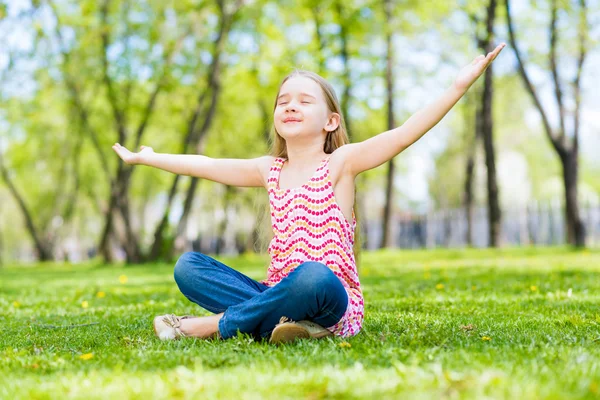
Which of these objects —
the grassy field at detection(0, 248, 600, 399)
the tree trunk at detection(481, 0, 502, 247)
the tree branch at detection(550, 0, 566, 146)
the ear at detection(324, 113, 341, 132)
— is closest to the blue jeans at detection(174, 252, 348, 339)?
the grassy field at detection(0, 248, 600, 399)

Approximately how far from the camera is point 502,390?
2.26 meters

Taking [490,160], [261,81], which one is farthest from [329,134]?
[261,81]

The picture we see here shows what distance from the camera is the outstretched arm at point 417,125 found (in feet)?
12.4

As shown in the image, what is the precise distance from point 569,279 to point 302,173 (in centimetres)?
474

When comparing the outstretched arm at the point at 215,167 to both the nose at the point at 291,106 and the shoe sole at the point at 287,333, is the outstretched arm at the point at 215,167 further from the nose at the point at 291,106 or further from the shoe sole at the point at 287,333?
the shoe sole at the point at 287,333

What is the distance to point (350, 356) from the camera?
3152mm

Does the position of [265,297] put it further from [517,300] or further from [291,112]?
[517,300]

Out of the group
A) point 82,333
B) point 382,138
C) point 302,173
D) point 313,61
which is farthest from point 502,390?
point 313,61

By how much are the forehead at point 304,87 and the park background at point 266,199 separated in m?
0.81

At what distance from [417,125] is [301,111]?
2.56 ft

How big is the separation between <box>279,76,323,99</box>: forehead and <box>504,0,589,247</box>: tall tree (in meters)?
12.3

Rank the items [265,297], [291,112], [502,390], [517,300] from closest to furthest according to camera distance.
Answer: [502,390] < [265,297] < [291,112] < [517,300]

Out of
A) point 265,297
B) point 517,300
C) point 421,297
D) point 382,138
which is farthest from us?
point 421,297

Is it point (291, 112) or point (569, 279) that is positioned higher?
point (291, 112)
